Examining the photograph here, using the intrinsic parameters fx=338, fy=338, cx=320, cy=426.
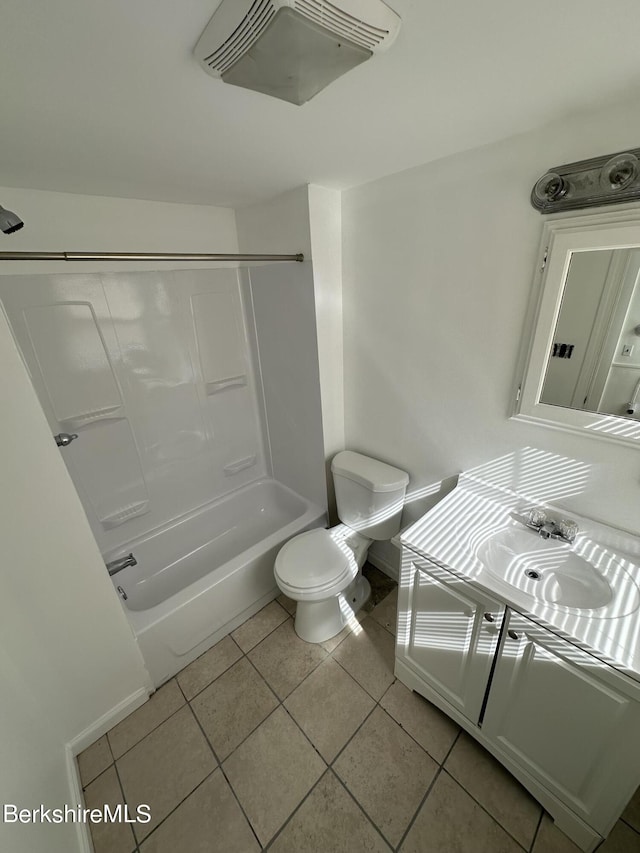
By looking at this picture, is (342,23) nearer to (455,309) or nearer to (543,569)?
(455,309)

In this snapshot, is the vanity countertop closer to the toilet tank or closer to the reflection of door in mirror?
the toilet tank

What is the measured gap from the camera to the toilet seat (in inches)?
59.5

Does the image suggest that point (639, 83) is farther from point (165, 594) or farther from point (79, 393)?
point (165, 594)

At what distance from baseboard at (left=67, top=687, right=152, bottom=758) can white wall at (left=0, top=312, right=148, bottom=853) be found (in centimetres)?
2

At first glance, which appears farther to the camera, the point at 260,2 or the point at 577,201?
the point at 577,201

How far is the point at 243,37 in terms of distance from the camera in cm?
60

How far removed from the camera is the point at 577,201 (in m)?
0.98

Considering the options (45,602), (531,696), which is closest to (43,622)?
(45,602)

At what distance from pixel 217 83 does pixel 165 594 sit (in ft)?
7.01

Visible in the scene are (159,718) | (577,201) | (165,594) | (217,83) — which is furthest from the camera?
(165,594)

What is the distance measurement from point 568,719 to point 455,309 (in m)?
1.35

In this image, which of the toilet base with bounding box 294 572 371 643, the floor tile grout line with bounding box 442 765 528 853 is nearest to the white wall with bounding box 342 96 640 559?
the toilet base with bounding box 294 572 371 643

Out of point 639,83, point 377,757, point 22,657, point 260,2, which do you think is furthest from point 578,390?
point 22,657

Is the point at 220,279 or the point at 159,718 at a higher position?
the point at 220,279
